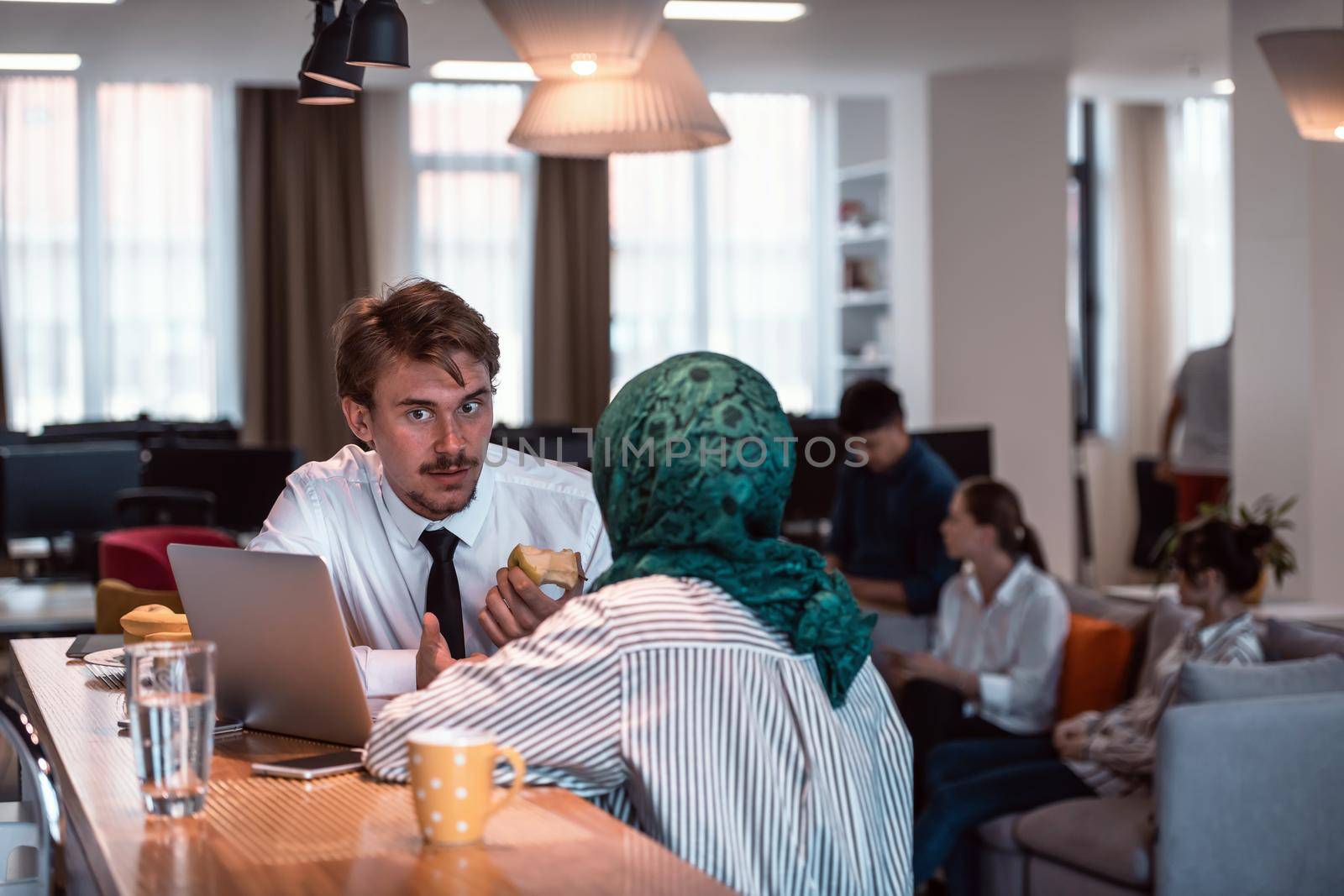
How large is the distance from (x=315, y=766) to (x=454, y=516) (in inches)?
30.2

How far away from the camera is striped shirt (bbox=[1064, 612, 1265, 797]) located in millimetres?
3596

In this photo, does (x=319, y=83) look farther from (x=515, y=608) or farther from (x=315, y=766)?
(x=315, y=766)

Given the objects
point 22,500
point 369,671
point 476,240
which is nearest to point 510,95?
point 476,240

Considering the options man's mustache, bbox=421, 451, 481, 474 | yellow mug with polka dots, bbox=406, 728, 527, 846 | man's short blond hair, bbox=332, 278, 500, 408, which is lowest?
yellow mug with polka dots, bbox=406, 728, 527, 846

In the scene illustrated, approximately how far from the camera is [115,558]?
3734 millimetres

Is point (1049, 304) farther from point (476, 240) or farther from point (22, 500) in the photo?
point (22, 500)

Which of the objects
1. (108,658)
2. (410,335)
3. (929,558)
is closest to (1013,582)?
(929,558)

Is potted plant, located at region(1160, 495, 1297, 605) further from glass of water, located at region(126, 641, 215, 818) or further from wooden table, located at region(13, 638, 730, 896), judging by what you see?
glass of water, located at region(126, 641, 215, 818)

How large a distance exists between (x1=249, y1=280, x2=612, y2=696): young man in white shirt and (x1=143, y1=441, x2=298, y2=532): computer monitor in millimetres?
4317

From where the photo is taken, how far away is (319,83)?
3.18 m

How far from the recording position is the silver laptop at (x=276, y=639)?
1.50m

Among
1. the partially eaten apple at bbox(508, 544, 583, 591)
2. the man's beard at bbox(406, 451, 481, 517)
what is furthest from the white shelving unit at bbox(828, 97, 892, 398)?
the partially eaten apple at bbox(508, 544, 583, 591)

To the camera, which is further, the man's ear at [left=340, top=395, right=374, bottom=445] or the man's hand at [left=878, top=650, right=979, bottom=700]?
the man's hand at [left=878, top=650, right=979, bottom=700]

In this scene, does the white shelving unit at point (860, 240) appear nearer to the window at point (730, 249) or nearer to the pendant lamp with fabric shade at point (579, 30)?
the window at point (730, 249)
